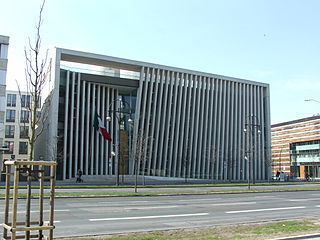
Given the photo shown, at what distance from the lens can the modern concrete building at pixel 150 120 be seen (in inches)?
2132

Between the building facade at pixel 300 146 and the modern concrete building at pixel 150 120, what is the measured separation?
30842 mm

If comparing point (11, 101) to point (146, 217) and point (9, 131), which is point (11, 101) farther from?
point (146, 217)

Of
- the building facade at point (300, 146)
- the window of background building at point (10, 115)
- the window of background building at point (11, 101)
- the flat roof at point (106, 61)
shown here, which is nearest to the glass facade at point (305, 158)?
the building facade at point (300, 146)

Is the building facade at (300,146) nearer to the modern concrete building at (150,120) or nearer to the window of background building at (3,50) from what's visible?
the modern concrete building at (150,120)

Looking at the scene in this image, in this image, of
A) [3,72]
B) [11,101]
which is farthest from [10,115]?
[3,72]

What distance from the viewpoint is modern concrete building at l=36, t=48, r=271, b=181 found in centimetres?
5416

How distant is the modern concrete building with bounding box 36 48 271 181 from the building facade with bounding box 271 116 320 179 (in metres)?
30.8

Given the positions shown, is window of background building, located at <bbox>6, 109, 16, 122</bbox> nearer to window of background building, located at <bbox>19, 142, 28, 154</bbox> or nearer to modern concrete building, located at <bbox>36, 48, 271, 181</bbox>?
window of background building, located at <bbox>19, 142, 28, 154</bbox>

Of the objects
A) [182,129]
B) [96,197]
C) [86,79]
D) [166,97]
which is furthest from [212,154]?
[96,197]

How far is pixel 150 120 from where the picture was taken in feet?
197

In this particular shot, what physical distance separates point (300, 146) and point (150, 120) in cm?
6104

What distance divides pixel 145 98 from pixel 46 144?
16490 millimetres

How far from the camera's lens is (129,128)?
61125 millimetres

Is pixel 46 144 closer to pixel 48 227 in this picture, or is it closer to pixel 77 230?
pixel 77 230
